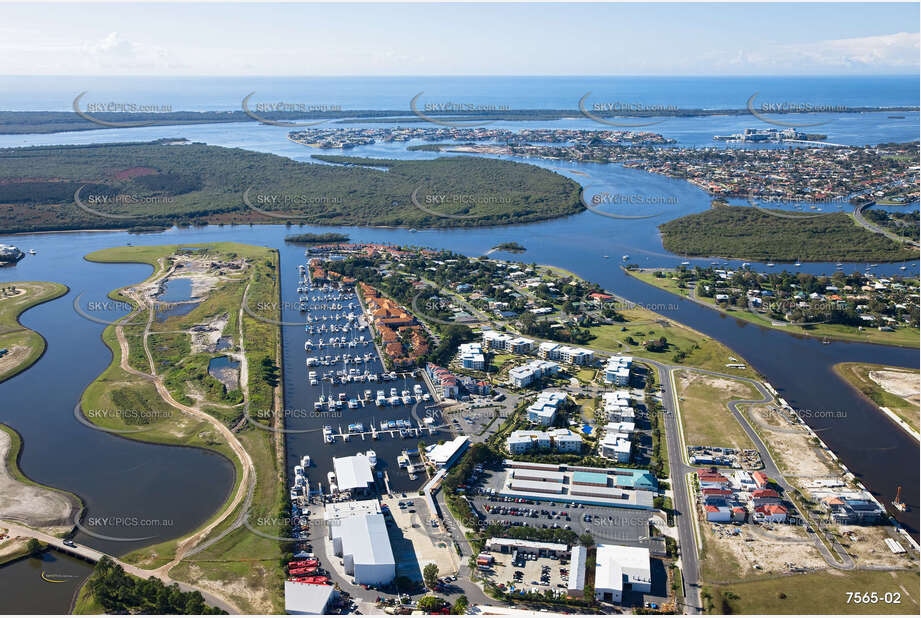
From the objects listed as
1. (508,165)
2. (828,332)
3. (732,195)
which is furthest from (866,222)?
(508,165)

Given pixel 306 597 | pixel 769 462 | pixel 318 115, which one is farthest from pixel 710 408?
pixel 318 115

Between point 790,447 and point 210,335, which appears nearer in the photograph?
point 790,447

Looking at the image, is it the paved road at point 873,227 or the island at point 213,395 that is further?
the paved road at point 873,227

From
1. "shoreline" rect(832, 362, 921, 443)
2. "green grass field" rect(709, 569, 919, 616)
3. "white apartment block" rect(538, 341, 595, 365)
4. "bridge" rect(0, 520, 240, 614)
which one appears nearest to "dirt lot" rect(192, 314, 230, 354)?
"bridge" rect(0, 520, 240, 614)

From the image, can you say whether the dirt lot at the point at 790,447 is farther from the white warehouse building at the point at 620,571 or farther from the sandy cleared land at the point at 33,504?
the sandy cleared land at the point at 33,504

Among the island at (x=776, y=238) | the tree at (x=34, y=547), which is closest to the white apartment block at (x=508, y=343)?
the tree at (x=34, y=547)

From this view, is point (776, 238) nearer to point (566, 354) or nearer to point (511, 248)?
point (511, 248)
